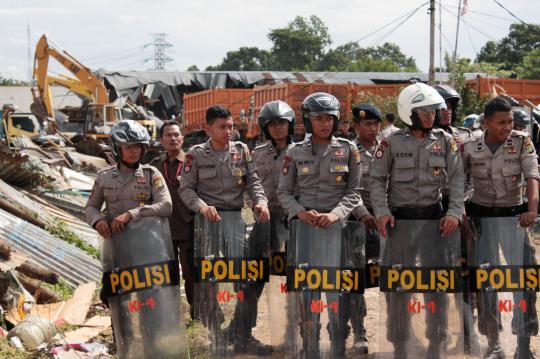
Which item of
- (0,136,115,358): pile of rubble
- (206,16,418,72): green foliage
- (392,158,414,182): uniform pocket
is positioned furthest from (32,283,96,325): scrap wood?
(206,16,418,72): green foliage

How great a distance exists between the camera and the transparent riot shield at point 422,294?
534 centimetres

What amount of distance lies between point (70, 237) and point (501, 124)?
6294 millimetres

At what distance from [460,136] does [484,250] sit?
1185 mm

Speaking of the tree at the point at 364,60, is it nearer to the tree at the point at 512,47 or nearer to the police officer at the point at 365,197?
the tree at the point at 512,47

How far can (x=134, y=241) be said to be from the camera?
5637mm

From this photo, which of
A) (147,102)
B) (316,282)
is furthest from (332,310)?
(147,102)

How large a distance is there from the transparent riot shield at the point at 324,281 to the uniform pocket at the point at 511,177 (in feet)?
3.59

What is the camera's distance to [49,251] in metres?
9.11

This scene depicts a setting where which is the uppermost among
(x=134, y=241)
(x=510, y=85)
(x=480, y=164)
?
(x=510, y=85)

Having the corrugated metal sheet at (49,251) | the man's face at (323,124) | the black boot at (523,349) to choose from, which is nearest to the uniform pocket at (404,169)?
the man's face at (323,124)

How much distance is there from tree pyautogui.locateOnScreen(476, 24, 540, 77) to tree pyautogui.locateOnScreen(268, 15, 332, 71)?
21.5m

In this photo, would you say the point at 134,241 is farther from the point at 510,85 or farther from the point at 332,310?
the point at 510,85

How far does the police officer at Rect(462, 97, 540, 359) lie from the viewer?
18.1 ft

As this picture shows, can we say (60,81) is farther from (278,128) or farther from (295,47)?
(295,47)
